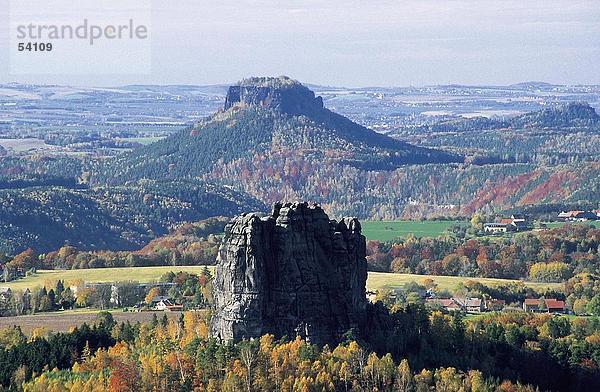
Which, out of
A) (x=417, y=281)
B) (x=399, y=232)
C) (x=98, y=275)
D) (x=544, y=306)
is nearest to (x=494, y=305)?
(x=544, y=306)

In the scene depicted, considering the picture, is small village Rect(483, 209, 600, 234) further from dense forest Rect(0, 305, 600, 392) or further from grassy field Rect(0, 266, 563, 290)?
dense forest Rect(0, 305, 600, 392)

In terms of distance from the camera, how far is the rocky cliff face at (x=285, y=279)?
8119 centimetres

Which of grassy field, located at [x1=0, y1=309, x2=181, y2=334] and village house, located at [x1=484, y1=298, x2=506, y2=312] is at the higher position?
grassy field, located at [x1=0, y1=309, x2=181, y2=334]

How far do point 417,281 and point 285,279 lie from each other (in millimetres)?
56225

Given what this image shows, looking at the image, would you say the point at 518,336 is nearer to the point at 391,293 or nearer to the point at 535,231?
the point at 391,293

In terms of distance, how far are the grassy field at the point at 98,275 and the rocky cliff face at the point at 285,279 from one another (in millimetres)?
48596

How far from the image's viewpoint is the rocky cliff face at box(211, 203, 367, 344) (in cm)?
8119

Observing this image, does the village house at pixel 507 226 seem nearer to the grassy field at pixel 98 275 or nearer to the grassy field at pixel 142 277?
the grassy field at pixel 142 277

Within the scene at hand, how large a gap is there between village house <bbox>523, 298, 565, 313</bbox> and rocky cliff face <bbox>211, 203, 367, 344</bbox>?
Answer: 137ft

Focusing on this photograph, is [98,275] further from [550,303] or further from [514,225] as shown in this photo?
[514,225]

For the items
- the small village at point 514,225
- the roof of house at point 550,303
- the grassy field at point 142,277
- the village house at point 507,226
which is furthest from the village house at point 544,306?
the village house at point 507,226

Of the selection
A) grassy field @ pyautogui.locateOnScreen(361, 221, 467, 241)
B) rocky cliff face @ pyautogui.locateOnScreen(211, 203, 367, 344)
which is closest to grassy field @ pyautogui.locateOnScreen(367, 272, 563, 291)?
grassy field @ pyautogui.locateOnScreen(361, 221, 467, 241)

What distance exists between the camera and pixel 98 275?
5325 inches

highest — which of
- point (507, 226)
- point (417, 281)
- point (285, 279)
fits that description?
point (285, 279)
